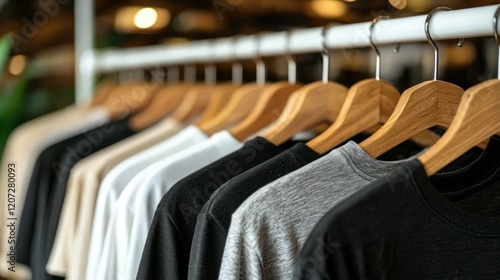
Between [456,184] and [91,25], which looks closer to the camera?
[456,184]

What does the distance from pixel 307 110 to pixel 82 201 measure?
45 centimetres

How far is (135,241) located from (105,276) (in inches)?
3.6

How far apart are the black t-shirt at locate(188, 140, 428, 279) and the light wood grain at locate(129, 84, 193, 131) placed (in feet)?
2.11

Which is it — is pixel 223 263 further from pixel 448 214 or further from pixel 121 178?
pixel 121 178

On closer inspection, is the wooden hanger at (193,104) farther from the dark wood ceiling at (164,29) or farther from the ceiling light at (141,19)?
the ceiling light at (141,19)

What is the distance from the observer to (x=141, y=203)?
875 millimetres

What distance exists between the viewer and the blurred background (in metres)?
1.66

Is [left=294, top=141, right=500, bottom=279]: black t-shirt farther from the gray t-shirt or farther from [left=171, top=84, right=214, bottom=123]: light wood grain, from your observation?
[left=171, top=84, right=214, bottom=123]: light wood grain

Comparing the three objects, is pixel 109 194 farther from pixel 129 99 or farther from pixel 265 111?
pixel 129 99

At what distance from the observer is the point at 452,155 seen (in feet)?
2.13

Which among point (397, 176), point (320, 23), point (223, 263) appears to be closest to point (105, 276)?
point (223, 263)

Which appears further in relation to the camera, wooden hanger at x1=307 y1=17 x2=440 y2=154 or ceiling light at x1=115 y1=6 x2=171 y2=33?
ceiling light at x1=115 y1=6 x2=171 y2=33

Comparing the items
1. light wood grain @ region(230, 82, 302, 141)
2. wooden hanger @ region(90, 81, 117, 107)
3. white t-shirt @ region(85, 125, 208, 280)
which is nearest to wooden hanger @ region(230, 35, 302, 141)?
light wood grain @ region(230, 82, 302, 141)

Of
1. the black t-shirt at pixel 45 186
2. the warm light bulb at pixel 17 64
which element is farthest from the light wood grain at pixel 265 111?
the warm light bulb at pixel 17 64
